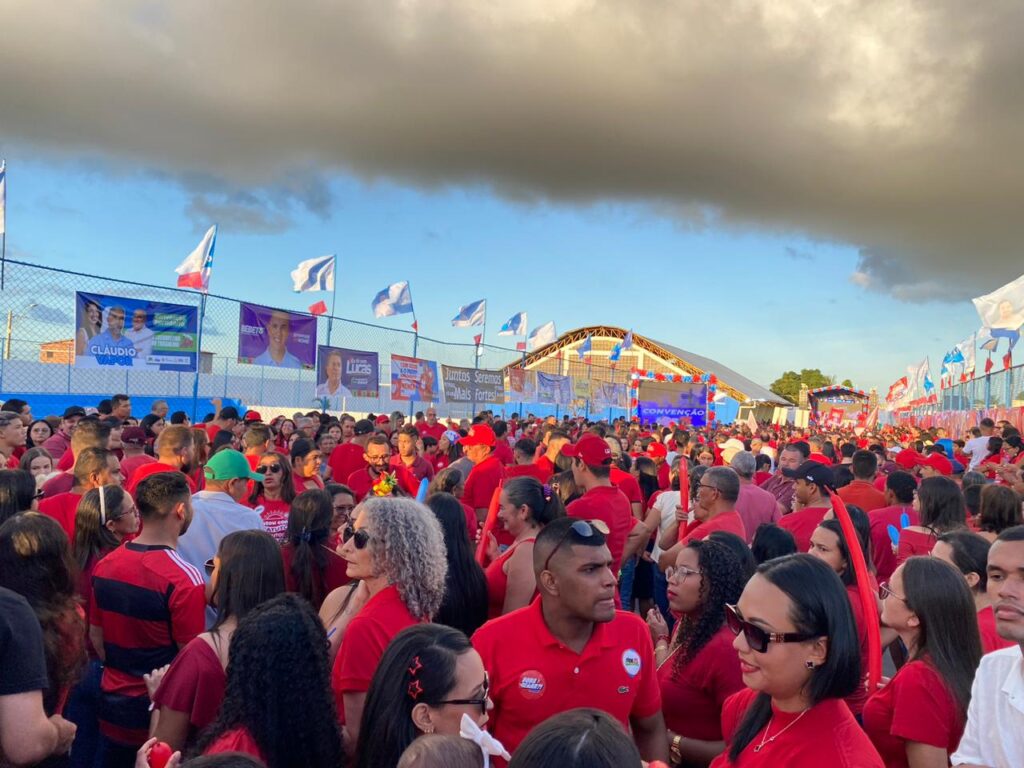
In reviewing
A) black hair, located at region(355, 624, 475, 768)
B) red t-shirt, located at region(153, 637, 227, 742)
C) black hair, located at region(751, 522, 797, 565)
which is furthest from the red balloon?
black hair, located at region(751, 522, 797, 565)

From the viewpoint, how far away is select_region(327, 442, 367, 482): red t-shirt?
8875mm

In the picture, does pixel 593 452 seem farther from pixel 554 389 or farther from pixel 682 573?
pixel 554 389

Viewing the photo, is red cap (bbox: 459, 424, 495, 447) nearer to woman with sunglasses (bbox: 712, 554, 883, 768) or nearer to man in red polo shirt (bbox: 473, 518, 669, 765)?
man in red polo shirt (bbox: 473, 518, 669, 765)

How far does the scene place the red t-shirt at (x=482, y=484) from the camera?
7.51 metres

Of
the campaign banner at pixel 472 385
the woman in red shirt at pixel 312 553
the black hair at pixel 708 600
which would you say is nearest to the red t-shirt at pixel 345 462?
the woman in red shirt at pixel 312 553

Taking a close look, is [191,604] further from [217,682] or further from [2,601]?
[2,601]

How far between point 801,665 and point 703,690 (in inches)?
45.4

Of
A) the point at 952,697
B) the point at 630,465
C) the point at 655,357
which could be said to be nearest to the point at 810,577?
the point at 952,697

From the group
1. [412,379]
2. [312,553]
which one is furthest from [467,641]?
[412,379]

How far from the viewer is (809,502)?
6398 millimetres

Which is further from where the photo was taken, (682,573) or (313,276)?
(313,276)

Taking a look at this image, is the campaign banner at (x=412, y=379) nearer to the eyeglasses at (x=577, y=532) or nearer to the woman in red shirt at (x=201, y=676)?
the woman in red shirt at (x=201, y=676)

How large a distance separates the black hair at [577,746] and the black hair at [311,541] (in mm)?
2863

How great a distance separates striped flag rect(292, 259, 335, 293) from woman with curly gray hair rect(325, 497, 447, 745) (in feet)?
44.2
